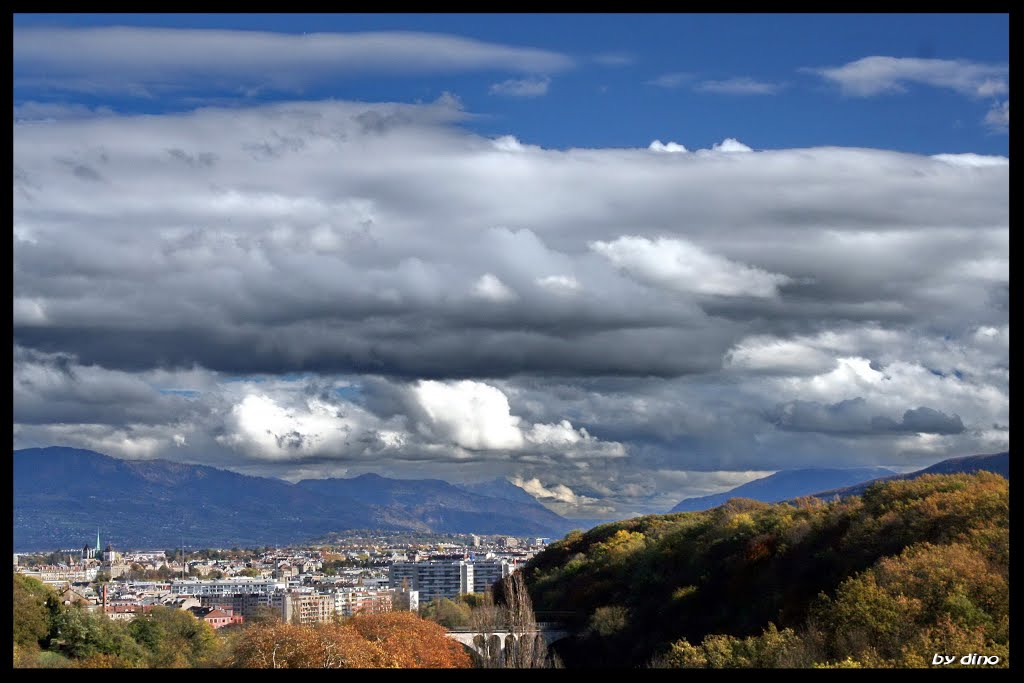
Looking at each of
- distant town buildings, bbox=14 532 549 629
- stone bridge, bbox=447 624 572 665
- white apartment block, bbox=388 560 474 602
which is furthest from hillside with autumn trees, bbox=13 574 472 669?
white apartment block, bbox=388 560 474 602

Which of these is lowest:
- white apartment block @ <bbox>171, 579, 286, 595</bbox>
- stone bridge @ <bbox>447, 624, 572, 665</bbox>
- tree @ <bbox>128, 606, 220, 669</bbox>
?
stone bridge @ <bbox>447, 624, 572, 665</bbox>

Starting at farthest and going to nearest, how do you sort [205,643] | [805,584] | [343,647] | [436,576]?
[436,576]
[205,643]
[805,584]
[343,647]

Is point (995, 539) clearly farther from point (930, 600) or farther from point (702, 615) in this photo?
point (702, 615)

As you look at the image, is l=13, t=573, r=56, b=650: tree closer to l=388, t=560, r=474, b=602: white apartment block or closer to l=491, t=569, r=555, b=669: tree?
l=491, t=569, r=555, b=669: tree

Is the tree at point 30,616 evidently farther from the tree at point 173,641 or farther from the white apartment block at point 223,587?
the white apartment block at point 223,587

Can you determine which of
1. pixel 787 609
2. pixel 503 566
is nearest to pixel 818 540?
pixel 787 609

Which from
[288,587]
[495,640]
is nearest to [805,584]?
[495,640]

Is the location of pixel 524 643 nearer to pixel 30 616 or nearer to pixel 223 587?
pixel 30 616

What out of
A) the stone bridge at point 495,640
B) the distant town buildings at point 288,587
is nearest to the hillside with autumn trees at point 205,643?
the stone bridge at point 495,640
